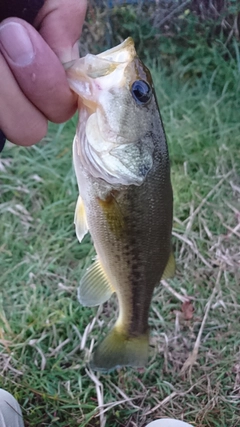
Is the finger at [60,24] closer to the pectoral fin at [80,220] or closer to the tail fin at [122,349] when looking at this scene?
the pectoral fin at [80,220]

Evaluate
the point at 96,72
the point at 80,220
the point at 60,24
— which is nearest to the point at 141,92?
the point at 96,72

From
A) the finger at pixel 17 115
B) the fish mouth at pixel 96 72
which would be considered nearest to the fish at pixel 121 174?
the fish mouth at pixel 96 72

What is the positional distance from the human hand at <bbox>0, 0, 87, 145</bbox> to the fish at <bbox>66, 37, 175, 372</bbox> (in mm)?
57

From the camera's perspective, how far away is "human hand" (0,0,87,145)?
3.47 feet

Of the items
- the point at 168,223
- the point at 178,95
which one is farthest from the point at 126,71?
the point at 178,95

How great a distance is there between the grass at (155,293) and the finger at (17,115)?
1.24m

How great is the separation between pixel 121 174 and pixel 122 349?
0.77 meters

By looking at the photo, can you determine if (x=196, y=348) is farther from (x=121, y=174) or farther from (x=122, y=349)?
(x=121, y=174)

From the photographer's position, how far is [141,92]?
1233 mm

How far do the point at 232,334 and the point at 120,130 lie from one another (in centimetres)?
142

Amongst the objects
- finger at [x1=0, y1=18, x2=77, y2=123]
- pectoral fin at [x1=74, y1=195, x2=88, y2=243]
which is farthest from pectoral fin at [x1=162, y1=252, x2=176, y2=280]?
finger at [x1=0, y1=18, x2=77, y2=123]

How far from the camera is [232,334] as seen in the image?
90.2 inches

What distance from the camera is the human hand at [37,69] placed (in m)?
1.06

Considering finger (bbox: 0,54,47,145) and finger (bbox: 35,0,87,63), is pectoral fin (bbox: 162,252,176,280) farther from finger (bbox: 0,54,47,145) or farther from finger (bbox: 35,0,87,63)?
finger (bbox: 35,0,87,63)
